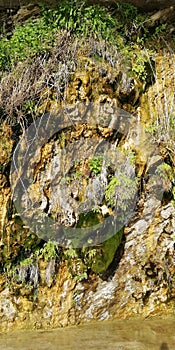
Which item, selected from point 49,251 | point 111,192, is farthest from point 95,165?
point 49,251

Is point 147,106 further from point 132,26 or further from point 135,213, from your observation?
point 135,213

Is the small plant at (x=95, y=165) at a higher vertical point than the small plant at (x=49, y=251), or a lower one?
higher

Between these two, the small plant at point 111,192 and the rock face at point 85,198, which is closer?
the rock face at point 85,198

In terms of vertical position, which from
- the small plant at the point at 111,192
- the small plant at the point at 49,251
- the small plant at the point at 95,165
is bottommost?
the small plant at the point at 49,251

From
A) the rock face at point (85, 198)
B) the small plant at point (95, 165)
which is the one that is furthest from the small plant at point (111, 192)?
the small plant at point (95, 165)

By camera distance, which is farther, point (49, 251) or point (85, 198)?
point (85, 198)

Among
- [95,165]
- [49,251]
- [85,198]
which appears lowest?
[49,251]

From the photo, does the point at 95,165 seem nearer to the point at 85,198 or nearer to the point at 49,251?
the point at 85,198

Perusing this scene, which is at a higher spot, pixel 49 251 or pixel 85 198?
pixel 85 198

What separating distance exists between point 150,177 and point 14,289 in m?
1.84

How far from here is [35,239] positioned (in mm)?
4090

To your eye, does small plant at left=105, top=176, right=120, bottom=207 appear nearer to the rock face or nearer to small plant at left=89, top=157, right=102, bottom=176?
the rock face

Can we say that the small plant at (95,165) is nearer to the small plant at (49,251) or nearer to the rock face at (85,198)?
the rock face at (85,198)

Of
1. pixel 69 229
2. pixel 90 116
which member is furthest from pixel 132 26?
pixel 69 229
